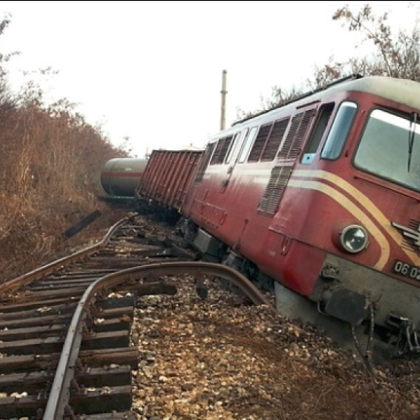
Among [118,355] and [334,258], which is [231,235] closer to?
[334,258]

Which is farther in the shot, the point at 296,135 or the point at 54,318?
the point at 296,135

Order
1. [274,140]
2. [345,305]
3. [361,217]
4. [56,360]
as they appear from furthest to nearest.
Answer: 1. [274,140]
2. [361,217]
3. [345,305]
4. [56,360]

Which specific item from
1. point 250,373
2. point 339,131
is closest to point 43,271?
point 250,373

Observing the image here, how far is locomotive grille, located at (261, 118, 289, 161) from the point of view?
7.48m

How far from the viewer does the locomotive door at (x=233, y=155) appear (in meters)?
9.61

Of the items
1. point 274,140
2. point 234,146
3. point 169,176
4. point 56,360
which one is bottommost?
point 56,360

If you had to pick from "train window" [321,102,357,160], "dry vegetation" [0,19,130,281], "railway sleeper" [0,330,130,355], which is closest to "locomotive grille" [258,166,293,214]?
"train window" [321,102,357,160]

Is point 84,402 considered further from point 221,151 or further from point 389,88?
point 221,151

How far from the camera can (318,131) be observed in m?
6.34

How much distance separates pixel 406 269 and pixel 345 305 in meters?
0.75

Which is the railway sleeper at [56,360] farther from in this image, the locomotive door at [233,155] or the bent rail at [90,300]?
the locomotive door at [233,155]

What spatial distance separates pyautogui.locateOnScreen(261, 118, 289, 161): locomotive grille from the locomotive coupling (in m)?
2.55

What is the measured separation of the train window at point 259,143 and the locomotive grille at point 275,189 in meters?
1.07

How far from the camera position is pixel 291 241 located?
19.2ft
